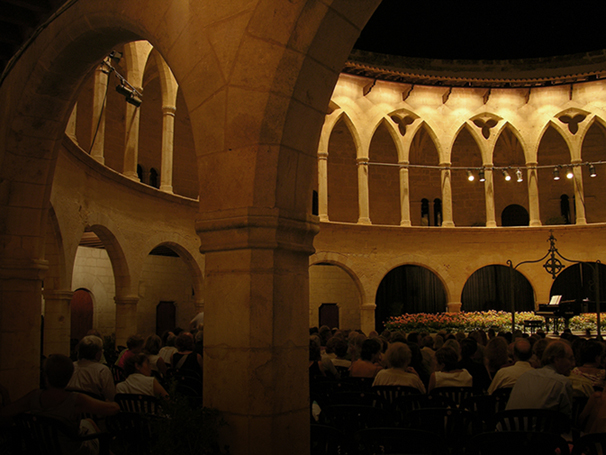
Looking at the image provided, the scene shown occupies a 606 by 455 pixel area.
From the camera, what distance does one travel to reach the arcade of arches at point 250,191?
3.79m

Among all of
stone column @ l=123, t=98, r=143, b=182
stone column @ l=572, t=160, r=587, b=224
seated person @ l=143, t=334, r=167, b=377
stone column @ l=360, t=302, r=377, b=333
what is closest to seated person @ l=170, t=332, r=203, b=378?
seated person @ l=143, t=334, r=167, b=377

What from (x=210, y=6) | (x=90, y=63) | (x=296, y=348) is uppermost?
(x=90, y=63)

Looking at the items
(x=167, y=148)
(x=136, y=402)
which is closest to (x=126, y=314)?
(x=167, y=148)

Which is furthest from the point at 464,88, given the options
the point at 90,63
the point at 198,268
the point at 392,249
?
the point at 90,63

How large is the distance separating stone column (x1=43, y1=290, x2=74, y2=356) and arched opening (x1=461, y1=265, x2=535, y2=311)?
15.2 meters

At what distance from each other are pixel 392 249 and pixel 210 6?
573 inches

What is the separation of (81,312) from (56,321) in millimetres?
6636

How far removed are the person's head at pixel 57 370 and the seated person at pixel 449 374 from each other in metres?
2.86

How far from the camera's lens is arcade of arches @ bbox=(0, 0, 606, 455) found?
3.79m

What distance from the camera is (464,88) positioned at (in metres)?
19.2

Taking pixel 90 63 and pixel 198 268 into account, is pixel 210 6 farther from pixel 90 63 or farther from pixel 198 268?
pixel 198 268

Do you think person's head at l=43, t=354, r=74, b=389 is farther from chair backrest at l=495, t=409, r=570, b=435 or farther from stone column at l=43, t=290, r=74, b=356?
stone column at l=43, t=290, r=74, b=356

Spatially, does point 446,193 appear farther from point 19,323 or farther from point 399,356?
point 19,323

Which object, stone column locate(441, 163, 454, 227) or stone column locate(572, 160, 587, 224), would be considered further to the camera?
stone column locate(441, 163, 454, 227)
